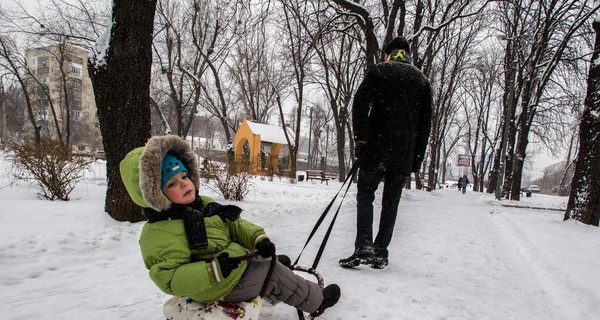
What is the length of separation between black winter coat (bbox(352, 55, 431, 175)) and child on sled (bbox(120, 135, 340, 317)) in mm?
1460

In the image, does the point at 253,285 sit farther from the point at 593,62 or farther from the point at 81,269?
the point at 593,62

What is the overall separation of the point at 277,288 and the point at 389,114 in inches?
76.1

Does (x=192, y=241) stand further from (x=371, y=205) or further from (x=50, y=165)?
(x=50, y=165)

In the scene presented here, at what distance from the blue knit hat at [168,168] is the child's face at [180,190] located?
2 cm

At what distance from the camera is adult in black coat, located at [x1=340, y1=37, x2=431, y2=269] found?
324cm

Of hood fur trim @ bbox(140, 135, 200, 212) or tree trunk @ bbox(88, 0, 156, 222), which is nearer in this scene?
hood fur trim @ bbox(140, 135, 200, 212)

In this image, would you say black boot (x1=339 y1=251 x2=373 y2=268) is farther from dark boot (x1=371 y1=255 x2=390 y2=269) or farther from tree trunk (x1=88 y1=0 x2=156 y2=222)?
tree trunk (x1=88 y1=0 x2=156 y2=222)

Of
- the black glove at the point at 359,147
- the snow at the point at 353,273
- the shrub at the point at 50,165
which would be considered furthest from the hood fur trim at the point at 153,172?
the shrub at the point at 50,165

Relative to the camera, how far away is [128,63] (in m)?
4.71

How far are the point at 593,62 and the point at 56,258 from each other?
9571 mm

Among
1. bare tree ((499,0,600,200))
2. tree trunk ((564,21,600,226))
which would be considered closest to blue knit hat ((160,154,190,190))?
tree trunk ((564,21,600,226))

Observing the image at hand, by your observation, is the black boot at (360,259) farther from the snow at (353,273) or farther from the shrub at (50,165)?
the shrub at (50,165)

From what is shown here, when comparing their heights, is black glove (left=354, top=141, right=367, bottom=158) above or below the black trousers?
above

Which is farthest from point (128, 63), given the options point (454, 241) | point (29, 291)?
point (454, 241)
